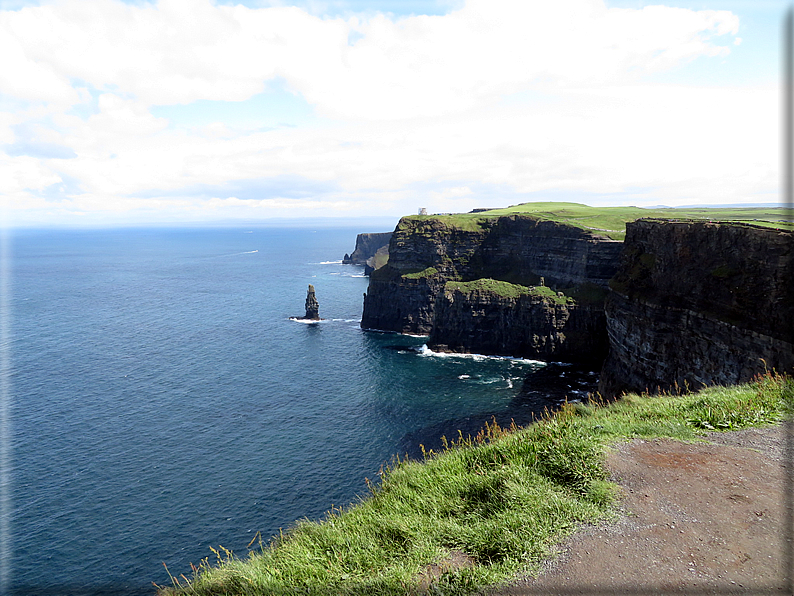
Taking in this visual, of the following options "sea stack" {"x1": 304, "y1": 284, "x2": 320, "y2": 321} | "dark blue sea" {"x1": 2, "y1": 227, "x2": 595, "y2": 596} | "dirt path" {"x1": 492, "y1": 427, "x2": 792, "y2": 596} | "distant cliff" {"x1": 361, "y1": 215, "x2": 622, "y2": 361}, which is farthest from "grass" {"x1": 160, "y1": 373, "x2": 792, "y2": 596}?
"sea stack" {"x1": 304, "y1": 284, "x2": 320, "y2": 321}

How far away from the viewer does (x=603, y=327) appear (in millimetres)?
79938

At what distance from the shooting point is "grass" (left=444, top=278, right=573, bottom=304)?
85.2 metres

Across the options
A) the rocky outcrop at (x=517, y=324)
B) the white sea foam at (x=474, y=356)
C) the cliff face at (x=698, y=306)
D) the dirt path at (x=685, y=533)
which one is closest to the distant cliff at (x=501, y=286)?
the rocky outcrop at (x=517, y=324)

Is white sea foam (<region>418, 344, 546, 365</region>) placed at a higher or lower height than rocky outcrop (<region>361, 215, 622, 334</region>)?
lower

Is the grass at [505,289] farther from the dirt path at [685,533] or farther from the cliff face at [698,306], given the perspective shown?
the dirt path at [685,533]

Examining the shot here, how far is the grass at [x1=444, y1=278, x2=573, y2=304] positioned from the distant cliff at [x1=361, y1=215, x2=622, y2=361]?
0.69ft

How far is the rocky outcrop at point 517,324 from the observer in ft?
265

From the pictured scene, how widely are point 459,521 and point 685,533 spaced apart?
4.77 meters

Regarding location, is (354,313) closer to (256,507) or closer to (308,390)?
(308,390)

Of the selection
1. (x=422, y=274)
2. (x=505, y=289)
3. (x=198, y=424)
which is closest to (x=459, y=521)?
(x=198, y=424)

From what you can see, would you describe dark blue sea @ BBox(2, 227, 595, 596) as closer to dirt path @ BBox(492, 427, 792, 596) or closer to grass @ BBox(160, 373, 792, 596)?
grass @ BBox(160, 373, 792, 596)

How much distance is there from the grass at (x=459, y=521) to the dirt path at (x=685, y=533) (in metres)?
0.54

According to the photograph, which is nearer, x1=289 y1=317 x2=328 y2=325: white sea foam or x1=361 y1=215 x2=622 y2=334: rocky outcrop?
x1=361 y1=215 x2=622 y2=334: rocky outcrop

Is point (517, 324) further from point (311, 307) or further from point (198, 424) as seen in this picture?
point (198, 424)
